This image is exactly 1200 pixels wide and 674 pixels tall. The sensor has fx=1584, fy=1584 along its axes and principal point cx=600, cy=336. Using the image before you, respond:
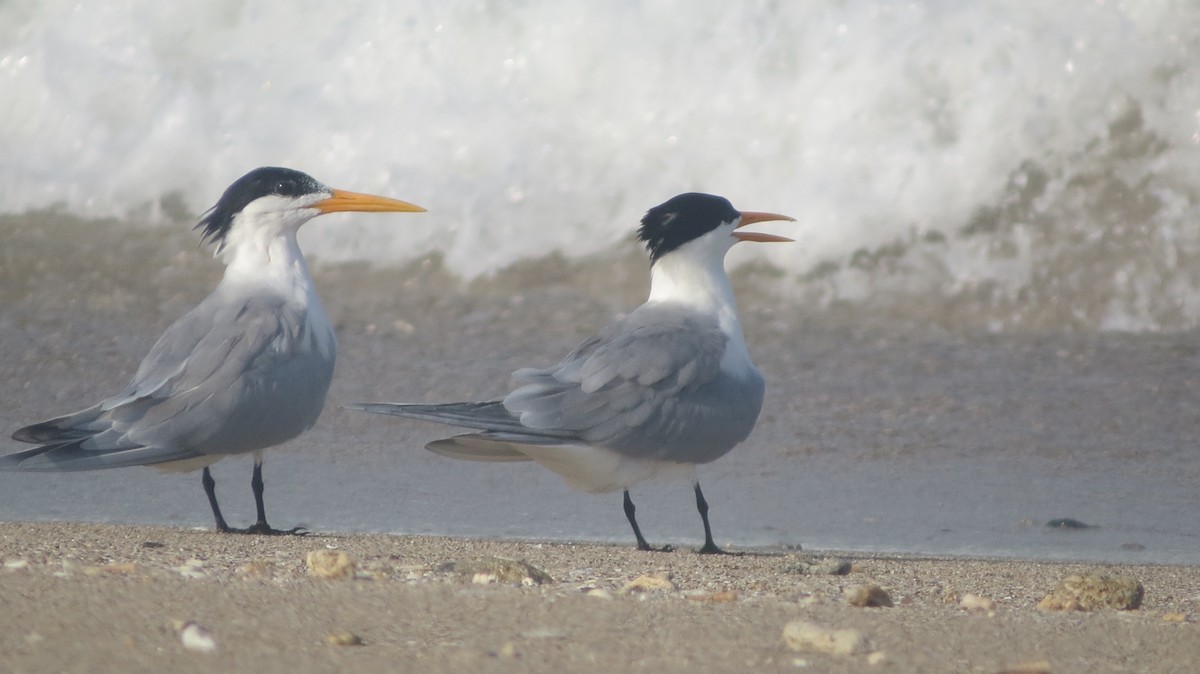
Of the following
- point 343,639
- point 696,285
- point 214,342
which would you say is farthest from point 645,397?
point 343,639

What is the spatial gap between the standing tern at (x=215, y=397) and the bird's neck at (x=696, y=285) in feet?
3.22

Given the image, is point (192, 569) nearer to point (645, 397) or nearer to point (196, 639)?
point (196, 639)

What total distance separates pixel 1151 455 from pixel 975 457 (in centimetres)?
54

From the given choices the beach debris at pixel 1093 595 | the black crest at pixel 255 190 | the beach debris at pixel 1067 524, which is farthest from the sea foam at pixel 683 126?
the beach debris at pixel 1093 595

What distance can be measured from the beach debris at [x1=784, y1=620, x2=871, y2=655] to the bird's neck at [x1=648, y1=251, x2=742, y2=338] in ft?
6.85

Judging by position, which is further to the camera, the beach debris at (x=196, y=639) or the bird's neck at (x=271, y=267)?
the bird's neck at (x=271, y=267)

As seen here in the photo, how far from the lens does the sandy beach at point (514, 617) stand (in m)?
2.34

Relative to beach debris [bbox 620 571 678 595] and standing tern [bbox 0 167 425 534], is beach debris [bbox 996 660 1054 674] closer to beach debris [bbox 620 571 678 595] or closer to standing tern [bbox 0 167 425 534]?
beach debris [bbox 620 571 678 595]

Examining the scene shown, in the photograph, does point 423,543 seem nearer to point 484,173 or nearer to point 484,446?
point 484,446

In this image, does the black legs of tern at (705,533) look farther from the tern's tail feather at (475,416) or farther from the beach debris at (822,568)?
the beach debris at (822,568)

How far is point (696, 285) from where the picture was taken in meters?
4.61

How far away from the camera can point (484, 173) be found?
767 centimetres

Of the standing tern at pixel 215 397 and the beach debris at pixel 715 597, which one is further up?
the standing tern at pixel 215 397

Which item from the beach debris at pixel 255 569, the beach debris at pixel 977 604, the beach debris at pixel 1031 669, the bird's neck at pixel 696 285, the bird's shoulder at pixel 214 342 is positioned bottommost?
the beach debris at pixel 1031 669
